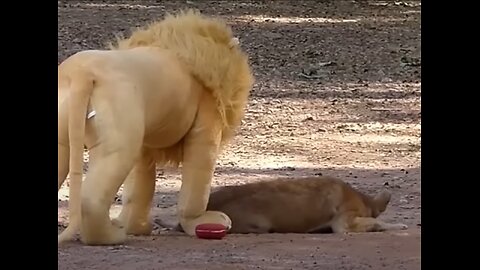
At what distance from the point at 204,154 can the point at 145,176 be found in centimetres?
38

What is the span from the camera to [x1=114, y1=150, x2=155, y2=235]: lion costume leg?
6.56 meters

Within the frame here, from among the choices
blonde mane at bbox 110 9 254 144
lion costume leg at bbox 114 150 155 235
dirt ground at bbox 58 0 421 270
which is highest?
blonde mane at bbox 110 9 254 144

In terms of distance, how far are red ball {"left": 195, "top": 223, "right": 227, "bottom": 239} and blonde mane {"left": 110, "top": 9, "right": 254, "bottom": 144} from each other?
0.60 meters

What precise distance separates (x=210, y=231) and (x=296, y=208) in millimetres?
681

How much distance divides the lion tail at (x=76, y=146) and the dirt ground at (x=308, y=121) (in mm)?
140

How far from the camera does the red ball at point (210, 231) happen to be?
6309mm

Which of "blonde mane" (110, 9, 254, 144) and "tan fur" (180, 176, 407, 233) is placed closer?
"blonde mane" (110, 9, 254, 144)

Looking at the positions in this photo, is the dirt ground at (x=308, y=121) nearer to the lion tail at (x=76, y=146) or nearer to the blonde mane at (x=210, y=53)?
the lion tail at (x=76, y=146)

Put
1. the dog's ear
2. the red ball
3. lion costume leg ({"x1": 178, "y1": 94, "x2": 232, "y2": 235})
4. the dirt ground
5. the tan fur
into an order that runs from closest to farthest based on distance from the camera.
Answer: the dirt ground, the red ball, lion costume leg ({"x1": 178, "y1": 94, "x2": 232, "y2": 235}), the tan fur, the dog's ear

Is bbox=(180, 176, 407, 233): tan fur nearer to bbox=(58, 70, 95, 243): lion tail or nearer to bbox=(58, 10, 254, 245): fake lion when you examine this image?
bbox=(58, 10, 254, 245): fake lion

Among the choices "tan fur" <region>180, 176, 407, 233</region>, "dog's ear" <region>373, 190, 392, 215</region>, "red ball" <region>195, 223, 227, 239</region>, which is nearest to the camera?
"red ball" <region>195, 223, 227, 239</region>

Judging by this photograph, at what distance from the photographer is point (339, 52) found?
50.5ft

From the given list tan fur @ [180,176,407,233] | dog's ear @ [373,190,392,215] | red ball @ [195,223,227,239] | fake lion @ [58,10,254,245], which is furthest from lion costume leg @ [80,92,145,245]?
dog's ear @ [373,190,392,215]
